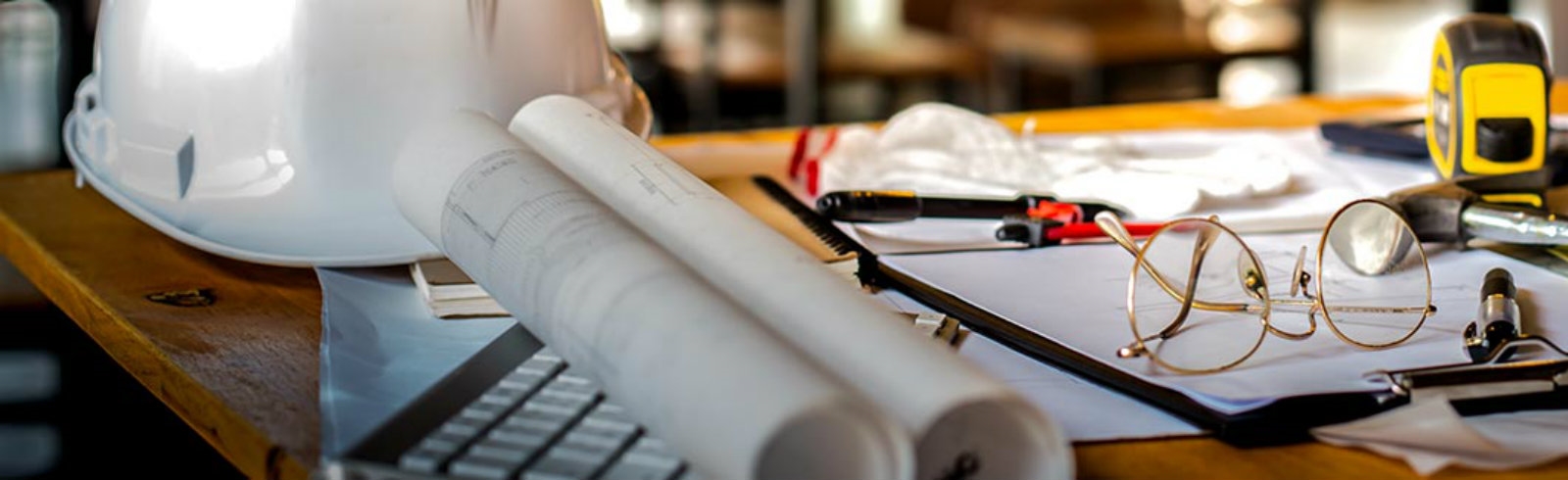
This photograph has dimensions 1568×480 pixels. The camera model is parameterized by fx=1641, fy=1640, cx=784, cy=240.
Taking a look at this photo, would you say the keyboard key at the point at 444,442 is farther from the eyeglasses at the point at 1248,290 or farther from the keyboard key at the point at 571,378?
the eyeglasses at the point at 1248,290

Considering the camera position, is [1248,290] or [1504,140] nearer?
[1248,290]

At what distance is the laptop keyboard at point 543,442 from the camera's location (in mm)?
495

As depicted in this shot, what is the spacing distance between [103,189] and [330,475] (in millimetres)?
434

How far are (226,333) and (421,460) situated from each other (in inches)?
10.0

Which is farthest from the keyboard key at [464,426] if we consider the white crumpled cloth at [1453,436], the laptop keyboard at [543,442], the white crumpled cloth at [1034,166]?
the white crumpled cloth at [1034,166]

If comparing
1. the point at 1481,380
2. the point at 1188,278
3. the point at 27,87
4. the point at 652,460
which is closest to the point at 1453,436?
the point at 1481,380

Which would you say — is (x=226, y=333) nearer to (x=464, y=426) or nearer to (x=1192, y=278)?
(x=464, y=426)

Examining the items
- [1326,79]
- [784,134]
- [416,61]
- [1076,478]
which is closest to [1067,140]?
[784,134]

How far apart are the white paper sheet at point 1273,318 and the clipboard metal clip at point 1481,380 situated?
0.06 ft

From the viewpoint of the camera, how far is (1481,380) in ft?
1.91

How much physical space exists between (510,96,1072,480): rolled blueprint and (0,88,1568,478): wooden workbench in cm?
7

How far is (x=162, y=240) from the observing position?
2.98 ft

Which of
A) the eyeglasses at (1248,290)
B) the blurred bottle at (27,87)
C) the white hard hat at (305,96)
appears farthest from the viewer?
the blurred bottle at (27,87)

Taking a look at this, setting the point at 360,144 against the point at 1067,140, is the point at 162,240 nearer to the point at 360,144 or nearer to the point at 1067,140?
the point at 360,144
